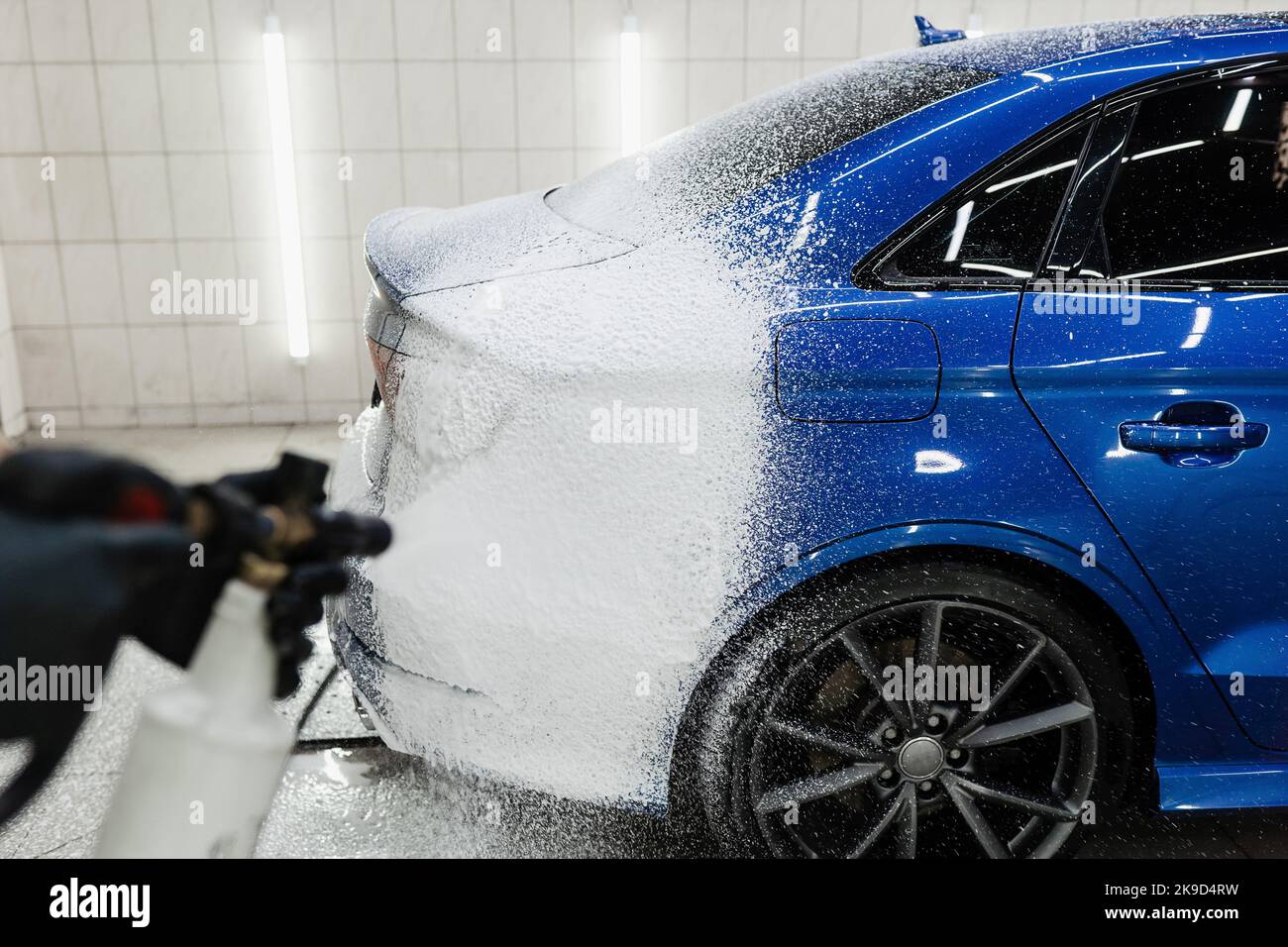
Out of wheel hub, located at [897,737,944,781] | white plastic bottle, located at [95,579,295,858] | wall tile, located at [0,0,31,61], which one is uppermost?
wall tile, located at [0,0,31,61]

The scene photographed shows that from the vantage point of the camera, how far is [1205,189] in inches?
71.7

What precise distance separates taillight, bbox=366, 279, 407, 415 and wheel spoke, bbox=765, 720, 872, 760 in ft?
2.83

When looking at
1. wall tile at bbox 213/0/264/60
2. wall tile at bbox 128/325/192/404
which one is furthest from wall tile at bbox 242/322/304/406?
wall tile at bbox 213/0/264/60

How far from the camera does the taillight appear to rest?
1.80 metres

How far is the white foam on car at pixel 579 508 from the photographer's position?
5.35 ft

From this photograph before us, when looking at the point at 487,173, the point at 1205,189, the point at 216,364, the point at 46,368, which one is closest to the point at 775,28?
the point at 487,173

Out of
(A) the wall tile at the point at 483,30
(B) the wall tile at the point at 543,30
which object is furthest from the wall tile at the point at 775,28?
(A) the wall tile at the point at 483,30

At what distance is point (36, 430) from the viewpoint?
4898 millimetres

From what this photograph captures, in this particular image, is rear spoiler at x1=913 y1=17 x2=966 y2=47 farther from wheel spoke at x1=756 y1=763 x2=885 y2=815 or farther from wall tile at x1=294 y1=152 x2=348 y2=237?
wall tile at x1=294 y1=152 x2=348 y2=237

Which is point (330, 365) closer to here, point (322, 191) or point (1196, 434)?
point (322, 191)

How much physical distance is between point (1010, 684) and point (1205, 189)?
3.03ft

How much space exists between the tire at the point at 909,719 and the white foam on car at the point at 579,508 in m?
0.15
